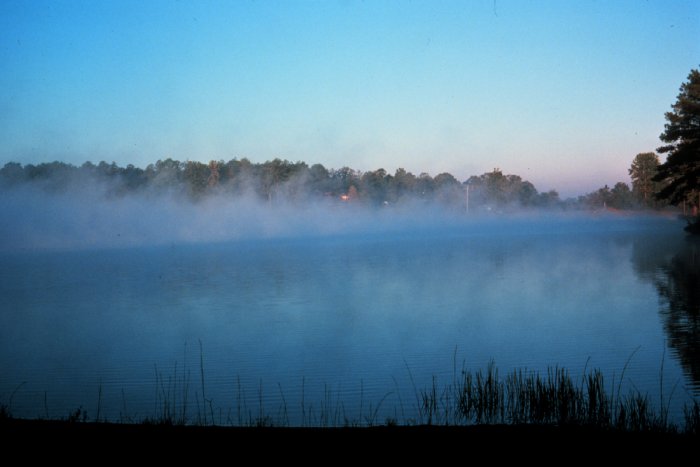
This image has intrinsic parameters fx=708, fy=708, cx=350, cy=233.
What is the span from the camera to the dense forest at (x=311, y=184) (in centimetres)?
7619

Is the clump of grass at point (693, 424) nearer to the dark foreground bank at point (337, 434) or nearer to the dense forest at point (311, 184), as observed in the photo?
the dark foreground bank at point (337, 434)

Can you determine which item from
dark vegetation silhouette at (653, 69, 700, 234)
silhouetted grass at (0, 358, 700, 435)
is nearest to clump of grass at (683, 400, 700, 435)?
silhouetted grass at (0, 358, 700, 435)

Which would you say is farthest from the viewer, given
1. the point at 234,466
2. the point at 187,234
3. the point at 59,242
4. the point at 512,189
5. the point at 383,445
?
the point at 512,189

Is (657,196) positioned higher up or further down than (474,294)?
higher up

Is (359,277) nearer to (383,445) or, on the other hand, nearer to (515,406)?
(515,406)

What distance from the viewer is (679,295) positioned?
1678 centimetres

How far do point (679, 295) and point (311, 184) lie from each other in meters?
80.6

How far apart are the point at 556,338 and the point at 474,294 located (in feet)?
21.1

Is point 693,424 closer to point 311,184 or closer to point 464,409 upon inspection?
point 464,409

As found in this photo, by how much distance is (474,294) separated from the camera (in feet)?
58.9

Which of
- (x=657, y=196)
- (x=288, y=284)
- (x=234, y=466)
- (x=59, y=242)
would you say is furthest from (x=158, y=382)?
(x=59, y=242)

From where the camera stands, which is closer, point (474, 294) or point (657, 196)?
point (474, 294)

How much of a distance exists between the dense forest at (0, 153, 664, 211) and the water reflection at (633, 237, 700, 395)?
55.4 meters

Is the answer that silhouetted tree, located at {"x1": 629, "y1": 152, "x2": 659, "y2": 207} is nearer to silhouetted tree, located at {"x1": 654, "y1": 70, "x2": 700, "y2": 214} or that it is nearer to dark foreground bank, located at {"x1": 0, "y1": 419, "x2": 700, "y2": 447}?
silhouetted tree, located at {"x1": 654, "y1": 70, "x2": 700, "y2": 214}
